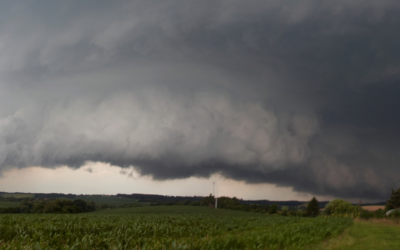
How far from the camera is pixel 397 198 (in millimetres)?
125625

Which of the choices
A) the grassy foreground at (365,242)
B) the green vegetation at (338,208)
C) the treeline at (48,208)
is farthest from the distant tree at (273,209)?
the grassy foreground at (365,242)

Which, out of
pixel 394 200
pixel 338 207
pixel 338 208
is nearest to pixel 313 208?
pixel 338 208

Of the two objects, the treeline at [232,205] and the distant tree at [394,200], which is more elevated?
the distant tree at [394,200]

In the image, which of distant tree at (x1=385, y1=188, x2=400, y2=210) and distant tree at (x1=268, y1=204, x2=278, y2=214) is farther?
distant tree at (x1=268, y1=204, x2=278, y2=214)

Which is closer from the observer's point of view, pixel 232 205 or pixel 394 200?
pixel 394 200

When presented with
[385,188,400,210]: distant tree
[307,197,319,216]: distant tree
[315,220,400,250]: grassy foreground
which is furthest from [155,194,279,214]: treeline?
[315,220,400,250]: grassy foreground

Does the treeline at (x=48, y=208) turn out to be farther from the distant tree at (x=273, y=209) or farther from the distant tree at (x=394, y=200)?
the distant tree at (x=394, y=200)

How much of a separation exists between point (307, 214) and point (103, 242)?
161 meters

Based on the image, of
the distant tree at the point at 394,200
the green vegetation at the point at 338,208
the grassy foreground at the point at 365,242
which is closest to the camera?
the grassy foreground at the point at 365,242

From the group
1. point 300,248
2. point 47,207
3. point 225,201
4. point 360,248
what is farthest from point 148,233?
point 225,201

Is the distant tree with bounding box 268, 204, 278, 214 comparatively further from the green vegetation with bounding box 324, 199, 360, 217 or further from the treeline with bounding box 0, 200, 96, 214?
the treeline with bounding box 0, 200, 96, 214

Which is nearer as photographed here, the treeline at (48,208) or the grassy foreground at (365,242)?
the grassy foreground at (365,242)

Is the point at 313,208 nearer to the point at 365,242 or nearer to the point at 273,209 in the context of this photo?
the point at 273,209

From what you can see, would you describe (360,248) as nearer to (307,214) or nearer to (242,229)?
(242,229)
